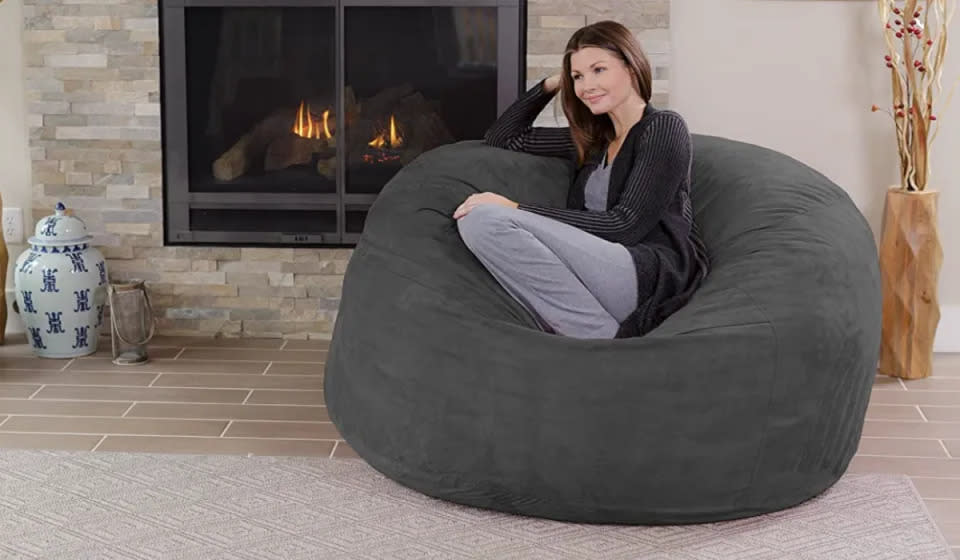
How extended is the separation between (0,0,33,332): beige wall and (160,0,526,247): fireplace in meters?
0.47

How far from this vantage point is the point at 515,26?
12.9 feet

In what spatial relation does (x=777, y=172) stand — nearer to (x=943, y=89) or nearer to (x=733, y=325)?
(x=733, y=325)

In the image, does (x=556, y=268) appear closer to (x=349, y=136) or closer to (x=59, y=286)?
(x=349, y=136)

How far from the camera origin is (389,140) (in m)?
4.07

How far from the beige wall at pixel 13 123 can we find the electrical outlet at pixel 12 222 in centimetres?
2

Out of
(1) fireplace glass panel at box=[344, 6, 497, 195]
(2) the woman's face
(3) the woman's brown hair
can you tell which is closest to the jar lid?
(1) fireplace glass panel at box=[344, 6, 497, 195]

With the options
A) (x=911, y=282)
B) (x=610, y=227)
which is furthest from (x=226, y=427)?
(x=911, y=282)

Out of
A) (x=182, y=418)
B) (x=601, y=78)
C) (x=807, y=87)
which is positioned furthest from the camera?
(x=807, y=87)

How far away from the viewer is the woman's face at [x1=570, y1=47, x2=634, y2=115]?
9.78ft

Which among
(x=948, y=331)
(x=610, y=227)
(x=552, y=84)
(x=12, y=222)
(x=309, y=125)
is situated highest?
(x=552, y=84)

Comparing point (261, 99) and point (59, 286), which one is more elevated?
point (261, 99)

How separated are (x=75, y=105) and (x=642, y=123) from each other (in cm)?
201

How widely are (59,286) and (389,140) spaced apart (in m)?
1.12

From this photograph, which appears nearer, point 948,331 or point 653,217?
point 653,217
